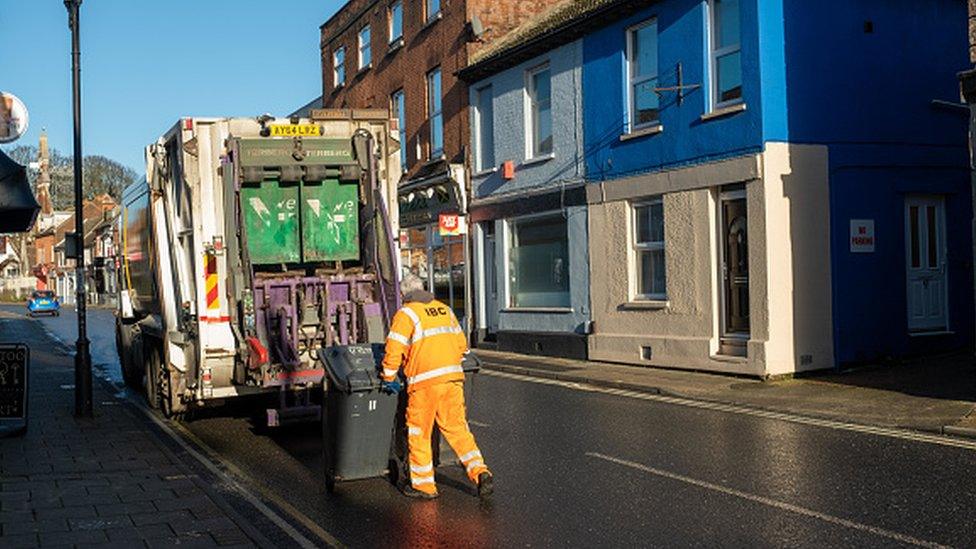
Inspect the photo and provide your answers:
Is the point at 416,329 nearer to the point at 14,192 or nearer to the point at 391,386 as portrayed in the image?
the point at 391,386

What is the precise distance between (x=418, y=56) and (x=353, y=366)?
63.3 feet

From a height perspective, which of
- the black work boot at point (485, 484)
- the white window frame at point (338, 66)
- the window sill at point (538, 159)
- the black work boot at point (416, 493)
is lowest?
the black work boot at point (416, 493)

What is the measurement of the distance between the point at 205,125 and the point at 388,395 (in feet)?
14.5

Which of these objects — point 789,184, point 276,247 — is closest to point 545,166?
point 789,184

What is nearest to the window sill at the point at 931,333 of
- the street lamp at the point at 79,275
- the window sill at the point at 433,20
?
the street lamp at the point at 79,275

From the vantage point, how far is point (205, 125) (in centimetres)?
1055

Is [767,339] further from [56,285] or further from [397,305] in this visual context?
[56,285]

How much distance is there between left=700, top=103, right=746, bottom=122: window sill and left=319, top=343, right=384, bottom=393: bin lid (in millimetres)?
8936

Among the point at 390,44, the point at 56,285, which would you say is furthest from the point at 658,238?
the point at 56,285

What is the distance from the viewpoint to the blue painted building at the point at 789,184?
1472 centimetres

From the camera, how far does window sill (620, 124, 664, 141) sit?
1678 centimetres

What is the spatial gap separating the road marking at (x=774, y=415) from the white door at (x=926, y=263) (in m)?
5.02

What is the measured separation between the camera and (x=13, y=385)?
434 inches

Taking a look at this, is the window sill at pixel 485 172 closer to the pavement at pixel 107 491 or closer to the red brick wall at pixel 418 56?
the red brick wall at pixel 418 56
